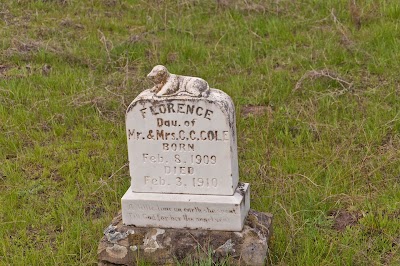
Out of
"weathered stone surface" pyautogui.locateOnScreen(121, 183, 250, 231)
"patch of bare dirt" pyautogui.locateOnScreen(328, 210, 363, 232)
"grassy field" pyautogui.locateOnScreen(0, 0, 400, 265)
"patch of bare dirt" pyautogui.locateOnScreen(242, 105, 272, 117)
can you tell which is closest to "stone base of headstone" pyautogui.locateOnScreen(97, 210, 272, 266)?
"weathered stone surface" pyautogui.locateOnScreen(121, 183, 250, 231)

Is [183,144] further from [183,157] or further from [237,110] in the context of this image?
[237,110]

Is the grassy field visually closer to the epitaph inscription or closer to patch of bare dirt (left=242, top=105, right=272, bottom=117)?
patch of bare dirt (left=242, top=105, right=272, bottom=117)

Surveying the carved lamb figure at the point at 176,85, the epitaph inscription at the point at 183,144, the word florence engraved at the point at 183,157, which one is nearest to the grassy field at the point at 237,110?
the word florence engraved at the point at 183,157

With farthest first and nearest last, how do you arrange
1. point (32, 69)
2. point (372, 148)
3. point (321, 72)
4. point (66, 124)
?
point (32, 69), point (321, 72), point (66, 124), point (372, 148)

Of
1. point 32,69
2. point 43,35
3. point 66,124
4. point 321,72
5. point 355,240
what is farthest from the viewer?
point 43,35

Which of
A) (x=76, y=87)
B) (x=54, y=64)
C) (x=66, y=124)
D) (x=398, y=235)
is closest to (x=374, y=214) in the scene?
(x=398, y=235)

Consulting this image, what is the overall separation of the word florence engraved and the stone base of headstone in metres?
0.07

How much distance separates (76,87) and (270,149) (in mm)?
2394

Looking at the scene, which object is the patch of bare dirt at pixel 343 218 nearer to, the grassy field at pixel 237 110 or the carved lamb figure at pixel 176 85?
the grassy field at pixel 237 110

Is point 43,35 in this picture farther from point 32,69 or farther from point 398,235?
point 398,235

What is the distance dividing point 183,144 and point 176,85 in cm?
38

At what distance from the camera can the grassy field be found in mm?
4930

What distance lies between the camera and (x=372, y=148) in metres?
5.95

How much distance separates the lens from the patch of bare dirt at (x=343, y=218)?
493 cm
